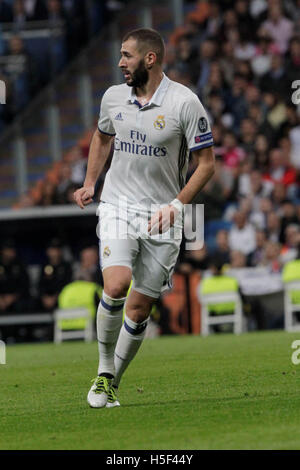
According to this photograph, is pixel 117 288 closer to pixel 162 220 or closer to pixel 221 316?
pixel 162 220

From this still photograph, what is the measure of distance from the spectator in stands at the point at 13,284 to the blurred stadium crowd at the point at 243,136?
19 centimetres

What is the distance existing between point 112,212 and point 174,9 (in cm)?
1886

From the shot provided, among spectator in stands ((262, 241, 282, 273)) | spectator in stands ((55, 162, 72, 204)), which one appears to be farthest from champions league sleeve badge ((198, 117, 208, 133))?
spectator in stands ((55, 162, 72, 204))

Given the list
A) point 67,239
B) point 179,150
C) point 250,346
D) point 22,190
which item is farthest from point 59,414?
point 22,190

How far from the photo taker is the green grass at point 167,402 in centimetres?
678

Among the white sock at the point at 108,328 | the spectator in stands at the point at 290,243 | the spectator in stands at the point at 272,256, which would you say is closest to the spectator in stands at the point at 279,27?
the spectator in stands at the point at 290,243

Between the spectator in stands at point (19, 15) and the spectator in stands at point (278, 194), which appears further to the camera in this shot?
the spectator in stands at point (19, 15)

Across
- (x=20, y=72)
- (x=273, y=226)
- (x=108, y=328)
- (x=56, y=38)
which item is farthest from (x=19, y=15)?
(x=108, y=328)

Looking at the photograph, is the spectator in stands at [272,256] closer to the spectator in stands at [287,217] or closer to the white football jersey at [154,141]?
the spectator in stands at [287,217]

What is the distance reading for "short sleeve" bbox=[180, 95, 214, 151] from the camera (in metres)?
8.30

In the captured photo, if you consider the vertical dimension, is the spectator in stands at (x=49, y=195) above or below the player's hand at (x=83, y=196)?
above

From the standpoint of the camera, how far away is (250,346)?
13938 millimetres

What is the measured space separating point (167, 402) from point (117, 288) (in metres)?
1.04
